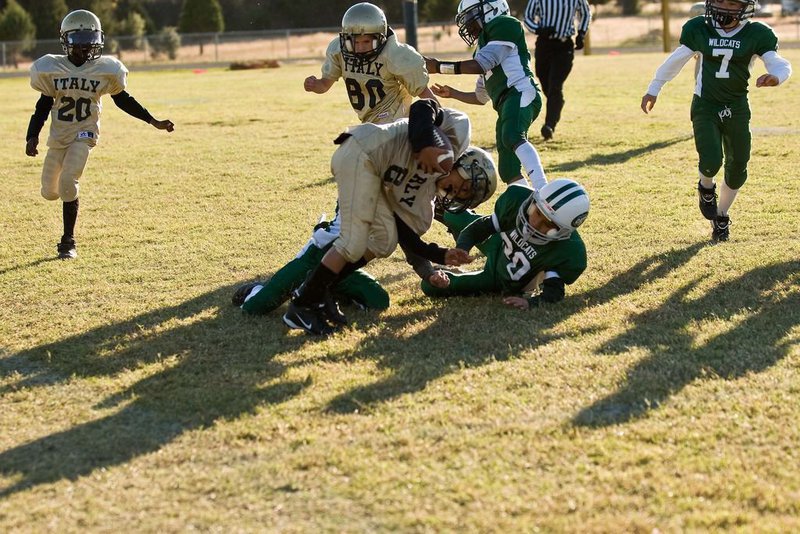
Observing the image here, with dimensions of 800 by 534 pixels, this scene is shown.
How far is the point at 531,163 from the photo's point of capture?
6770 millimetres

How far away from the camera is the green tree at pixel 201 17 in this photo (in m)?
43.0

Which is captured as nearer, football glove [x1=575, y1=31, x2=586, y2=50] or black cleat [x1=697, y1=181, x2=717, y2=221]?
black cleat [x1=697, y1=181, x2=717, y2=221]

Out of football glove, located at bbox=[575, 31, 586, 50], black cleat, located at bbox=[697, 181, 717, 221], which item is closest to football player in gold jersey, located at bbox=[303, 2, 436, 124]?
black cleat, located at bbox=[697, 181, 717, 221]

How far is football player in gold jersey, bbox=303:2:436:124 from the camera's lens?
19.0 ft

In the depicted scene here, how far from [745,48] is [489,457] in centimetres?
385

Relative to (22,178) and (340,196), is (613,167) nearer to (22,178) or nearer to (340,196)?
(340,196)

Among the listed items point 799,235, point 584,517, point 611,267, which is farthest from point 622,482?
point 799,235

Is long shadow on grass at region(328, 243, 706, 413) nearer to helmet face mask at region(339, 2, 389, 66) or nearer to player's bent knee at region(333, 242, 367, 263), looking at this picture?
player's bent knee at region(333, 242, 367, 263)

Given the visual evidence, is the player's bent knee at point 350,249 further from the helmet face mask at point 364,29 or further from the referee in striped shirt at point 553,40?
the referee in striped shirt at point 553,40

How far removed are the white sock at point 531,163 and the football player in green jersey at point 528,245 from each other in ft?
4.13

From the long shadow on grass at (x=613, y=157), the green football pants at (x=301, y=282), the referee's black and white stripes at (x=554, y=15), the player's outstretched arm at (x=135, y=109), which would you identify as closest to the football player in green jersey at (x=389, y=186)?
the green football pants at (x=301, y=282)

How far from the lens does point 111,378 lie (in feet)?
14.1

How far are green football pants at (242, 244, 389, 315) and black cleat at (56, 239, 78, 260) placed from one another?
2028 millimetres

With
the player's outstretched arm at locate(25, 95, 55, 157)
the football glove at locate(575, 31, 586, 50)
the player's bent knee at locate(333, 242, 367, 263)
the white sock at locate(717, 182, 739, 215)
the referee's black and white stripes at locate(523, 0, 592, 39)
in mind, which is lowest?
the white sock at locate(717, 182, 739, 215)
